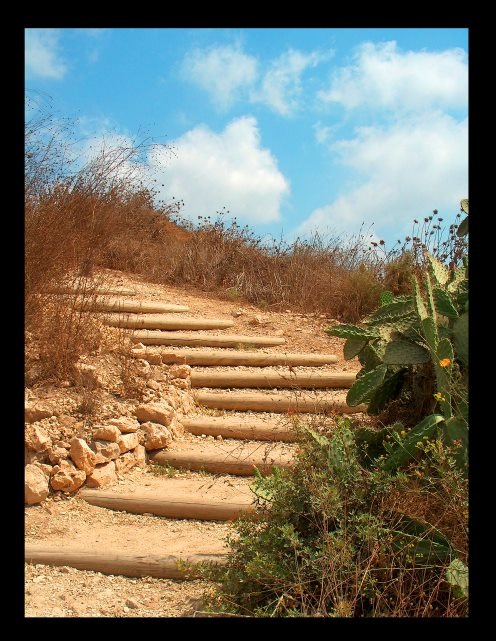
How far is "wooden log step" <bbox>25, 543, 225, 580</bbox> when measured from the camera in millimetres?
3471

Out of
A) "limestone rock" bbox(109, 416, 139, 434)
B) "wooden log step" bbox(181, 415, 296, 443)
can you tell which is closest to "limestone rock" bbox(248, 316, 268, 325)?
"wooden log step" bbox(181, 415, 296, 443)

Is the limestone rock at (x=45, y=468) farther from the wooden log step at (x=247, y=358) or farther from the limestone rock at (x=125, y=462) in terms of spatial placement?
the wooden log step at (x=247, y=358)

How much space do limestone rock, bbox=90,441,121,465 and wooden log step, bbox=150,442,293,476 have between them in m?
0.36

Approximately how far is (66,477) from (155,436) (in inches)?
29.0

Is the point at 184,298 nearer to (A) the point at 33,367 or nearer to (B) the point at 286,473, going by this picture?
(A) the point at 33,367

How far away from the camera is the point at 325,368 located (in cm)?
669

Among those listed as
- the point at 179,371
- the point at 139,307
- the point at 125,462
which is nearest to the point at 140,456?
the point at 125,462

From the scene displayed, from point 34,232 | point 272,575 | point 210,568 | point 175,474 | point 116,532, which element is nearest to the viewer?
point 272,575

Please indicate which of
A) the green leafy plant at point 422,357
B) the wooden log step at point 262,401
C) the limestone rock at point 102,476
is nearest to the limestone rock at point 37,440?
the limestone rock at point 102,476

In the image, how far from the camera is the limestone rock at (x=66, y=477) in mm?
4328

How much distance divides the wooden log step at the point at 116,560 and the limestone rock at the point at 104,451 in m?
0.84

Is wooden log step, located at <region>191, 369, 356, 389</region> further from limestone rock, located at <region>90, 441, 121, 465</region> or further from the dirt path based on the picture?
limestone rock, located at <region>90, 441, 121, 465</region>

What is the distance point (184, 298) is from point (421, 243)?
3.16 metres

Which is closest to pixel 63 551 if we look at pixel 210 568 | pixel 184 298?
pixel 210 568
